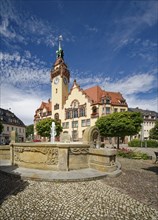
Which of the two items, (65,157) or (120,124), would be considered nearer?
(65,157)

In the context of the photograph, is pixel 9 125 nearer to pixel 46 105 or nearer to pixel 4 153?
pixel 46 105

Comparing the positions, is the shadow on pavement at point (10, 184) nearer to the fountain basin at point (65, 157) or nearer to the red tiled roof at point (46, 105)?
the fountain basin at point (65, 157)

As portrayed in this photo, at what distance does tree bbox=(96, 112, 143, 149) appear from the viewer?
30288 millimetres

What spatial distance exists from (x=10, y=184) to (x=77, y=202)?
3.41m

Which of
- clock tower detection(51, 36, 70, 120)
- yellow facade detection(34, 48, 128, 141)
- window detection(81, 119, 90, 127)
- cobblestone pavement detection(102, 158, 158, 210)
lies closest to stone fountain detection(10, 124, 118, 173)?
cobblestone pavement detection(102, 158, 158, 210)

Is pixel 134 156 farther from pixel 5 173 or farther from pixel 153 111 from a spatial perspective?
pixel 153 111

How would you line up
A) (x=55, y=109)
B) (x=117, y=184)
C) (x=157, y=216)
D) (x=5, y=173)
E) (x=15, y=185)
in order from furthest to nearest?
(x=55, y=109), (x=5, y=173), (x=117, y=184), (x=15, y=185), (x=157, y=216)

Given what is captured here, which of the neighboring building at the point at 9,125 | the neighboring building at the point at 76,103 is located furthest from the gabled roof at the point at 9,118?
the neighboring building at the point at 76,103

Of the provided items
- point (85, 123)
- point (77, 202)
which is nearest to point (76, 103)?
point (85, 123)

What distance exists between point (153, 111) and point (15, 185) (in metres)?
87.4

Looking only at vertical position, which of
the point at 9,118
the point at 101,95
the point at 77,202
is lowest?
the point at 77,202

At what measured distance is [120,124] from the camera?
30.1 metres

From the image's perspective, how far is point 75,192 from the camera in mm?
6879

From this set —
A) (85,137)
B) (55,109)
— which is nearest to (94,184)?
(85,137)
